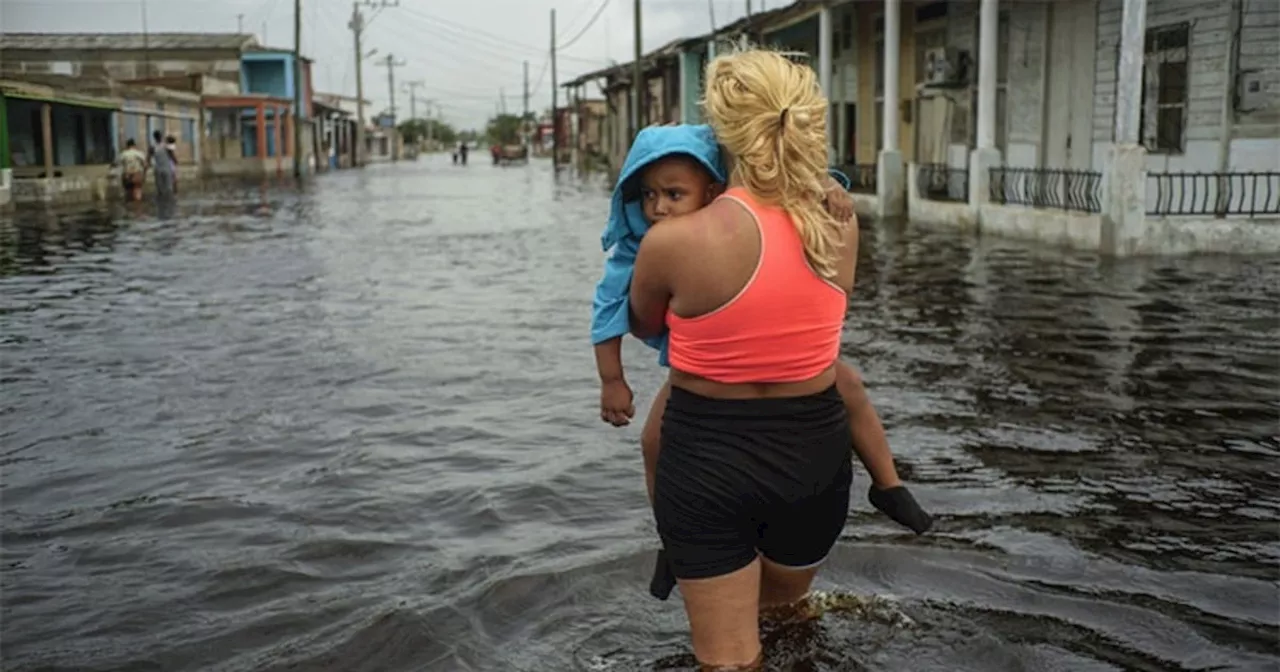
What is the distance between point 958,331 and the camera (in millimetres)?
9633

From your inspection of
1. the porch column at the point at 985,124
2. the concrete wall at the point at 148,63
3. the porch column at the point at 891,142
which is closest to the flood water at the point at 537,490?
the porch column at the point at 985,124

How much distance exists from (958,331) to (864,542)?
17.4 feet

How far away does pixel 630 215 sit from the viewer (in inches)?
117

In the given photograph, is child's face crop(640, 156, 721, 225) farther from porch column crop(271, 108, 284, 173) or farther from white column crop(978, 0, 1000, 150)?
porch column crop(271, 108, 284, 173)

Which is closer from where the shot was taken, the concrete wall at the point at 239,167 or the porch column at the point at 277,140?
the concrete wall at the point at 239,167

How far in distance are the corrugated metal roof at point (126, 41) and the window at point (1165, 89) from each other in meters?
53.2

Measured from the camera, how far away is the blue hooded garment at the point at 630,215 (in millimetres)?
2801

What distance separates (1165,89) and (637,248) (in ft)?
55.2

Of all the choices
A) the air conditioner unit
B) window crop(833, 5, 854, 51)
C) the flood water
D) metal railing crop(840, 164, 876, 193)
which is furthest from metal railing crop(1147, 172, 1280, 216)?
window crop(833, 5, 854, 51)

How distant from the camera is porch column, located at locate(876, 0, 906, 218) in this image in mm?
22391

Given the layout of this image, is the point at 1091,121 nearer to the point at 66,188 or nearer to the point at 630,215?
the point at 630,215

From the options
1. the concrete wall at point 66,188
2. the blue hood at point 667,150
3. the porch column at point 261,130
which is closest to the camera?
the blue hood at point 667,150

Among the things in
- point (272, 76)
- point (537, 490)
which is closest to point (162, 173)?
point (537, 490)

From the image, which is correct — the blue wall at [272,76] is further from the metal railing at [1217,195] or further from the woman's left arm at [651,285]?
the woman's left arm at [651,285]
